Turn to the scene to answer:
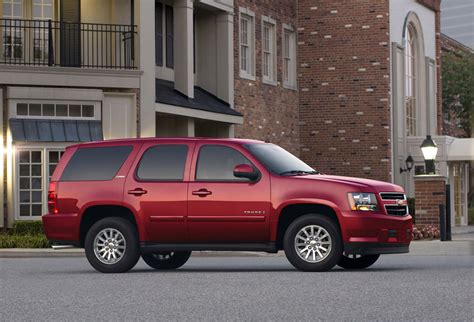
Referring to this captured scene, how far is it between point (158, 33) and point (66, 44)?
3.76 metres

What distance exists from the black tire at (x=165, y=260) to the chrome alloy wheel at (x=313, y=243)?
2834mm

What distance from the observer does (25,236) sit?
28828mm

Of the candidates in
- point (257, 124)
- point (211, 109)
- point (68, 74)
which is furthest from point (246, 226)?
point (257, 124)

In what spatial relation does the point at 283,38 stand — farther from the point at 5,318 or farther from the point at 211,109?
the point at 5,318

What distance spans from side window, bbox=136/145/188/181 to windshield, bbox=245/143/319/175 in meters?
1.03

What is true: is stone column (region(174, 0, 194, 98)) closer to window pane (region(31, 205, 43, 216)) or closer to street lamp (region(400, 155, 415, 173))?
window pane (region(31, 205, 43, 216))

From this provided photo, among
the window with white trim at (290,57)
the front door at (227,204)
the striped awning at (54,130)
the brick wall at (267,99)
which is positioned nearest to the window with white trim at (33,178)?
the striped awning at (54,130)

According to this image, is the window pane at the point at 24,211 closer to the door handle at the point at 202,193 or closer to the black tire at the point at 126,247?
the black tire at the point at 126,247

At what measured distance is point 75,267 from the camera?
768 inches

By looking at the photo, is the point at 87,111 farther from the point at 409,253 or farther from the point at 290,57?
the point at 290,57

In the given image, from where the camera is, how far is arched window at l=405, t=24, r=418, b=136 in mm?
46531

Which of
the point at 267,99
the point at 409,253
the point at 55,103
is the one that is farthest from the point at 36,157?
the point at 409,253

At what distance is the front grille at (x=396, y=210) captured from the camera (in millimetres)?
16562

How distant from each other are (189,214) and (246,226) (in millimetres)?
889
